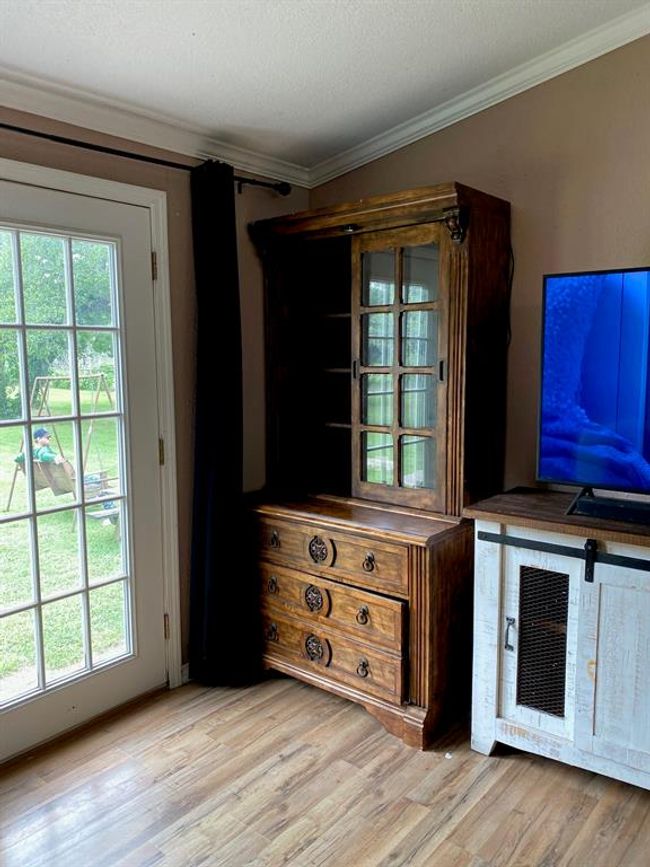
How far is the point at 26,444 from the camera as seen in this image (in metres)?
2.24

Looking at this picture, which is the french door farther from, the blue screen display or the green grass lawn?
the blue screen display

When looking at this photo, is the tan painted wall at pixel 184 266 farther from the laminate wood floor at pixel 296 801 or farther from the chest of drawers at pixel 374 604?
the laminate wood floor at pixel 296 801

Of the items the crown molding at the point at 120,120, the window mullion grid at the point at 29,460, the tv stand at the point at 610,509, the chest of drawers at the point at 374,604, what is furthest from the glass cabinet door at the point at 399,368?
the window mullion grid at the point at 29,460

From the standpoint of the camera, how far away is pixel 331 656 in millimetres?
2598

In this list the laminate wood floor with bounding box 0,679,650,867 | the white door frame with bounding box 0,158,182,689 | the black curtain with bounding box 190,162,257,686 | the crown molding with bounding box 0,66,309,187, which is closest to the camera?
the laminate wood floor with bounding box 0,679,650,867

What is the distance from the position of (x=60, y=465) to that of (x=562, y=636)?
1.80 metres

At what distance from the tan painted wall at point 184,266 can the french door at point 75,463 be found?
12cm

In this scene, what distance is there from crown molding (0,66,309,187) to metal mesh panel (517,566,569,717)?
6.70 feet

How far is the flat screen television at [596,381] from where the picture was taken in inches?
81.2

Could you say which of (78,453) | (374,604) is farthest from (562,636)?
(78,453)

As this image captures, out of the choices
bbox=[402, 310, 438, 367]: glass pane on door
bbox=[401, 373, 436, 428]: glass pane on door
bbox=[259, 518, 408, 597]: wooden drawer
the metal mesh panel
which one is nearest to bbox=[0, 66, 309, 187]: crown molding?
bbox=[402, 310, 438, 367]: glass pane on door

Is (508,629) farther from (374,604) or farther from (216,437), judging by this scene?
(216,437)

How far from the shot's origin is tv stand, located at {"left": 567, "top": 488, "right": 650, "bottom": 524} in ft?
6.63

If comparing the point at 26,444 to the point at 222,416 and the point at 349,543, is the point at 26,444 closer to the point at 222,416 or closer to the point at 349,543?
the point at 222,416
